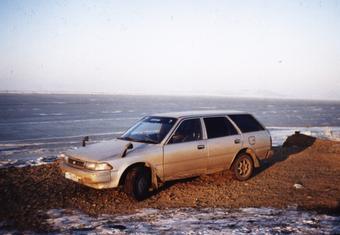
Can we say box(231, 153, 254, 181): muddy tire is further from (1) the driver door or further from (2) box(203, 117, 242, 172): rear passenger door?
(1) the driver door

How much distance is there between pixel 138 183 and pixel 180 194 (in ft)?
3.55

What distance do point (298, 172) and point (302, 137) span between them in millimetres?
5952

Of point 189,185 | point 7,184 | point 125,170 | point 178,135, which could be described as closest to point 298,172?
point 189,185

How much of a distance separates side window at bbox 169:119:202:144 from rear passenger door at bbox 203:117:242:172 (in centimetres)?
22

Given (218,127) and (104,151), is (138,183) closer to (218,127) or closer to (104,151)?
(104,151)

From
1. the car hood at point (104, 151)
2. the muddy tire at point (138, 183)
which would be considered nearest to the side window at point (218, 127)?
the car hood at point (104, 151)

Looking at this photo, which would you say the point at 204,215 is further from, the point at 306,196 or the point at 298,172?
the point at 298,172

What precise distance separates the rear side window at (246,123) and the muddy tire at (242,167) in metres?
0.66

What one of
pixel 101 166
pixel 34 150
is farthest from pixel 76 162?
pixel 34 150

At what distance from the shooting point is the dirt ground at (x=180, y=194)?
6213 mm

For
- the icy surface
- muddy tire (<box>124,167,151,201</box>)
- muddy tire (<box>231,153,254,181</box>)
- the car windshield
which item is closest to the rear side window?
muddy tire (<box>231,153,254,181</box>)

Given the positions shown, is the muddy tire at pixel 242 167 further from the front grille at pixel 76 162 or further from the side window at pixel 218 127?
the front grille at pixel 76 162

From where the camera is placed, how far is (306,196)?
23.3 ft

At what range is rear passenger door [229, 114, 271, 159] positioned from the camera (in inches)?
333
